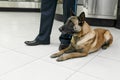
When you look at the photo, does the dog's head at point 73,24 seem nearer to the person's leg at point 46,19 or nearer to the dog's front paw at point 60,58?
the dog's front paw at point 60,58

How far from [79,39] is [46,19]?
460 millimetres

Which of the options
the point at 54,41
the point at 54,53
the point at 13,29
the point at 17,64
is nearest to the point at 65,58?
the point at 54,53

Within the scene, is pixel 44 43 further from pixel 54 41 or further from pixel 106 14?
pixel 106 14

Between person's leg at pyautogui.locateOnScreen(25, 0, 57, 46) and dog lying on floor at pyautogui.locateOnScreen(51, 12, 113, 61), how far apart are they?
0.33 m

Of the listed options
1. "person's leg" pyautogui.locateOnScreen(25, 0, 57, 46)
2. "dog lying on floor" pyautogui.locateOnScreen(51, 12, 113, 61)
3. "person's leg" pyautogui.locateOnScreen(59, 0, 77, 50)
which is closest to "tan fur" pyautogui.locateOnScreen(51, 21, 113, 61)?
"dog lying on floor" pyautogui.locateOnScreen(51, 12, 113, 61)

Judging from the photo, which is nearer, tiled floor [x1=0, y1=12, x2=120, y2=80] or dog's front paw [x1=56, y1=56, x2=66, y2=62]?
tiled floor [x1=0, y1=12, x2=120, y2=80]

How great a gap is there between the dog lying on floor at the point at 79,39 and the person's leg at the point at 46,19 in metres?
0.33

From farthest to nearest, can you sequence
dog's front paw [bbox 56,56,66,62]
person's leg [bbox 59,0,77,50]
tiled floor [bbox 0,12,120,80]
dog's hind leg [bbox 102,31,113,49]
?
dog's hind leg [bbox 102,31,113,49], person's leg [bbox 59,0,77,50], dog's front paw [bbox 56,56,66,62], tiled floor [bbox 0,12,120,80]

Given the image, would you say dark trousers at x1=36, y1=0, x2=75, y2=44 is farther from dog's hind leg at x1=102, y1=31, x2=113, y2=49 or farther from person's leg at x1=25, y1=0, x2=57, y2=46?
dog's hind leg at x1=102, y1=31, x2=113, y2=49

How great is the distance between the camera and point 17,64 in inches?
64.7

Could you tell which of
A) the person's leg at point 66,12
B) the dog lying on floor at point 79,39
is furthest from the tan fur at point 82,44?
the person's leg at point 66,12

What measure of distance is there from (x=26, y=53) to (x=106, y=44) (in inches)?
35.5

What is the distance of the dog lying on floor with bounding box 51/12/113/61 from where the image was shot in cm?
175

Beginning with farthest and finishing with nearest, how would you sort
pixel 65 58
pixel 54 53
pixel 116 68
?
pixel 54 53, pixel 65 58, pixel 116 68
